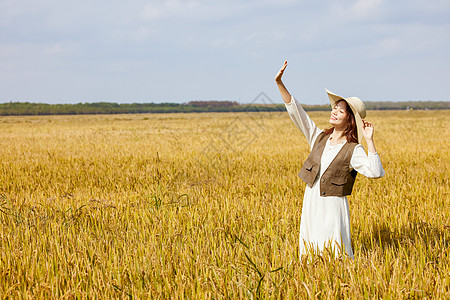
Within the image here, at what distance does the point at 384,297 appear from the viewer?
2352mm

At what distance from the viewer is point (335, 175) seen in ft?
10.9

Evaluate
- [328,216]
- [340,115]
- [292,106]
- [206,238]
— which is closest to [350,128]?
[340,115]

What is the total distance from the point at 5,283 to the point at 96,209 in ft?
6.67

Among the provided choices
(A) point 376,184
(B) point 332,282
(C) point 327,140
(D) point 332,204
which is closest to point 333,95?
(C) point 327,140

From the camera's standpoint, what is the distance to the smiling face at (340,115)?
3.40 metres

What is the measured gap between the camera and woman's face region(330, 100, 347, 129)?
340 centimetres

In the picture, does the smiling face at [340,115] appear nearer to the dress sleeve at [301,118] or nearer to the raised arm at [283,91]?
the dress sleeve at [301,118]

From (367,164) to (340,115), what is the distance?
523 millimetres

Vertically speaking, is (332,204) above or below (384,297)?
above

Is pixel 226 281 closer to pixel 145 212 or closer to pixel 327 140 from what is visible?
pixel 327 140

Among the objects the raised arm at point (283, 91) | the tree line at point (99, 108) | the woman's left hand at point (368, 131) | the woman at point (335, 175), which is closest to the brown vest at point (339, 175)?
the woman at point (335, 175)

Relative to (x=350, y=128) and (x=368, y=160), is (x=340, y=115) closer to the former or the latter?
(x=350, y=128)

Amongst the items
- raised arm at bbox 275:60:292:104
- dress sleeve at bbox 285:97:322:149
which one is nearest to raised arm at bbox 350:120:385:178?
dress sleeve at bbox 285:97:322:149

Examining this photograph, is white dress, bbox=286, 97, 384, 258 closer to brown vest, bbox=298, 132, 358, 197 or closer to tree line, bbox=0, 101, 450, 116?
brown vest, bbox=298, 132, 358, 197
